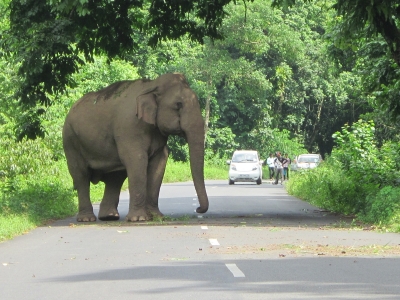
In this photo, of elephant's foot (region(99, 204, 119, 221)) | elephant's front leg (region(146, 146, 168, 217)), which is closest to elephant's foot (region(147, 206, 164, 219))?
elephant's front leg (region(146, 146, 168, 217))

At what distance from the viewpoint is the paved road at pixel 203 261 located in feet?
33.8

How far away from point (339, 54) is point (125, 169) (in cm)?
947

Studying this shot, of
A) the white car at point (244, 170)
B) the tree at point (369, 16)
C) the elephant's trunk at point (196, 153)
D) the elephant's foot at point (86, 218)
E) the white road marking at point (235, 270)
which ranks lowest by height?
the white car at point (244, 170)

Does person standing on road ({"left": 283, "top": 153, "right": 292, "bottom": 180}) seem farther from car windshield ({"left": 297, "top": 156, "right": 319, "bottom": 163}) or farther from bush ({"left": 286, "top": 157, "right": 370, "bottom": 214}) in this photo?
bush ({"left": 286, "top": 157, "right": 370, "bottom": 214})

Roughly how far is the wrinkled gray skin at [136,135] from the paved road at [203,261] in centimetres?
87

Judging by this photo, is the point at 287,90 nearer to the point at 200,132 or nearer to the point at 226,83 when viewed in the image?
the point at 226,83

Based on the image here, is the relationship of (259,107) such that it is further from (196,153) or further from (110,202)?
(196,153)

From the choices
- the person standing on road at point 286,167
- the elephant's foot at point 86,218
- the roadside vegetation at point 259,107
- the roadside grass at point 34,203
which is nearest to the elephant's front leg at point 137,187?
the roadside grass at point 34,203

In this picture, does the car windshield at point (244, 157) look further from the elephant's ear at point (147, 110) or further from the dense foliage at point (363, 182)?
the elephant's ear at point (147, 110)

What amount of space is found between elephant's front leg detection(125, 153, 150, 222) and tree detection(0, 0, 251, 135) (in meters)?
2.90

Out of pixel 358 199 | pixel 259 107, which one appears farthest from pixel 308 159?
pixel 358 199

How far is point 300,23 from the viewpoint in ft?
235

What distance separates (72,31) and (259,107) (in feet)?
163

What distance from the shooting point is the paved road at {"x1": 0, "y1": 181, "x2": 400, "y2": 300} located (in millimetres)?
10297
